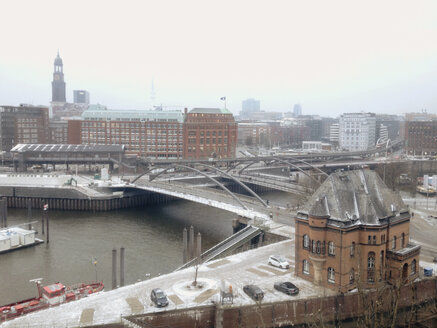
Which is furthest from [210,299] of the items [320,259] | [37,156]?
[37,156]

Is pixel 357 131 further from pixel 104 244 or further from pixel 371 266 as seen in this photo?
pixel 371 266

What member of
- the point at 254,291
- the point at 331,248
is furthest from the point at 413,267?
the point at 254,291

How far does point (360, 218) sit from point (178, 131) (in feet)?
296

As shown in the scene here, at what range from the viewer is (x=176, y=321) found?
89.1 ft

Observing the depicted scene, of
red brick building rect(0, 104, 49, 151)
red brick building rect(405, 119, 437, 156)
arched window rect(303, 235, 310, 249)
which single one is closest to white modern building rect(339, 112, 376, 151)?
red brick building rect(405, 119, 437, 156)

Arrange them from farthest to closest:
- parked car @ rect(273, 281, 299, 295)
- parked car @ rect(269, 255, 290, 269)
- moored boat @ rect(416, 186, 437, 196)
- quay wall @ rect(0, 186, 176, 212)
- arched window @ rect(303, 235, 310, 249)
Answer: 1. moored boat @ rect(416, 186, 437, 196)
2. quay wall @ rect(0, 186, 176, 212)
3. parked car @ rect(269, 255, 290, 269)
4. arched window @ rect(303, 235, 310, 249)
5. parked car @ rect(273, 281, 299, 295)

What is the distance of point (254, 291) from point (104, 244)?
25.3 meters

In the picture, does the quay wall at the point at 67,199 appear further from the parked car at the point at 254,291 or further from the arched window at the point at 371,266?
the arched window at the point at 371,266

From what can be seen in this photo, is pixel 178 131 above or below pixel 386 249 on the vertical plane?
above

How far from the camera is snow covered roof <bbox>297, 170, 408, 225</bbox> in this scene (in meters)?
32.5

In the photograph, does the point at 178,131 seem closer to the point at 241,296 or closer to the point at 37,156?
the point at 37,156

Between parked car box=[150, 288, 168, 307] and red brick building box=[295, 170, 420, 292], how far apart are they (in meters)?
10.8

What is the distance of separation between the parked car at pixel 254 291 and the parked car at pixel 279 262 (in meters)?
5.54

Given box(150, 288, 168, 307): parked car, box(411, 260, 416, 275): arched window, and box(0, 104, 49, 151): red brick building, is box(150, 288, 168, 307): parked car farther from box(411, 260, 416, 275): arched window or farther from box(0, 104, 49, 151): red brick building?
box(0, 104, 49, 151): red brick building
